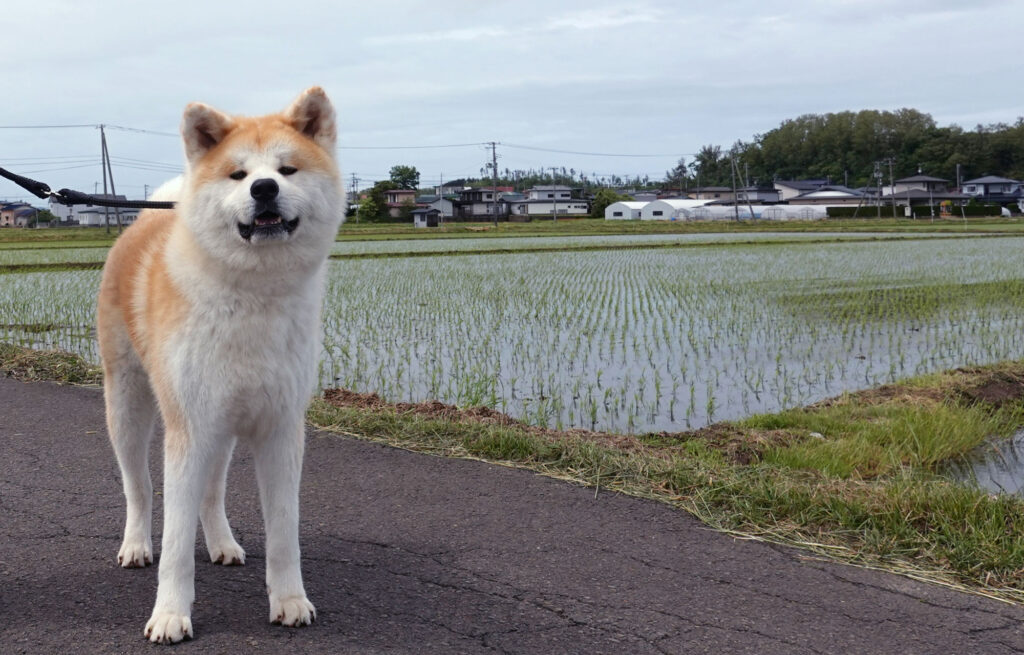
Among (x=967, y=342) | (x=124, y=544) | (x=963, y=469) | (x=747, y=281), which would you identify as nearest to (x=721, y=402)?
(x=963, y=469)

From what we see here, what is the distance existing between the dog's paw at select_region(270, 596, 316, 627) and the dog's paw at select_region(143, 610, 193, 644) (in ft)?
0.91

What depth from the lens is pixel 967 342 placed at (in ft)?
35.8

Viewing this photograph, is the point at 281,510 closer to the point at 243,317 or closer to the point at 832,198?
the point at 243,317

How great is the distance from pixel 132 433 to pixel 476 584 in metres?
1.53

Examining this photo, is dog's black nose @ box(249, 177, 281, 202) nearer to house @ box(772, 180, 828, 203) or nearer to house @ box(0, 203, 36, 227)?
house @ box(0, 203, 36, 227)

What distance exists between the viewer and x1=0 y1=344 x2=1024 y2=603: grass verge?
3.81 m

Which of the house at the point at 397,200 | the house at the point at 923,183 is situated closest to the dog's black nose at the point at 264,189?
the house at the point at 397,200

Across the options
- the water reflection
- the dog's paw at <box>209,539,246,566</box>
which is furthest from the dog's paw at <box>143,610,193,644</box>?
the water reflection

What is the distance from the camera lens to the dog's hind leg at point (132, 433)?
371 centimetres

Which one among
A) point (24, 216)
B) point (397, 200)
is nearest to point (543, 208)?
point (397, 200)

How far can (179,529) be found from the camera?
10.0 feet

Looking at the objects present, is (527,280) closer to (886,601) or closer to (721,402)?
(721,402)

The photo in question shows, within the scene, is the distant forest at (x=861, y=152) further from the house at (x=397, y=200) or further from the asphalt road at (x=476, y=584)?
the asphalt road at (x=476, y=584)

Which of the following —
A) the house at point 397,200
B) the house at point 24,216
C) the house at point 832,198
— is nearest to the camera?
the house at point 397,200
